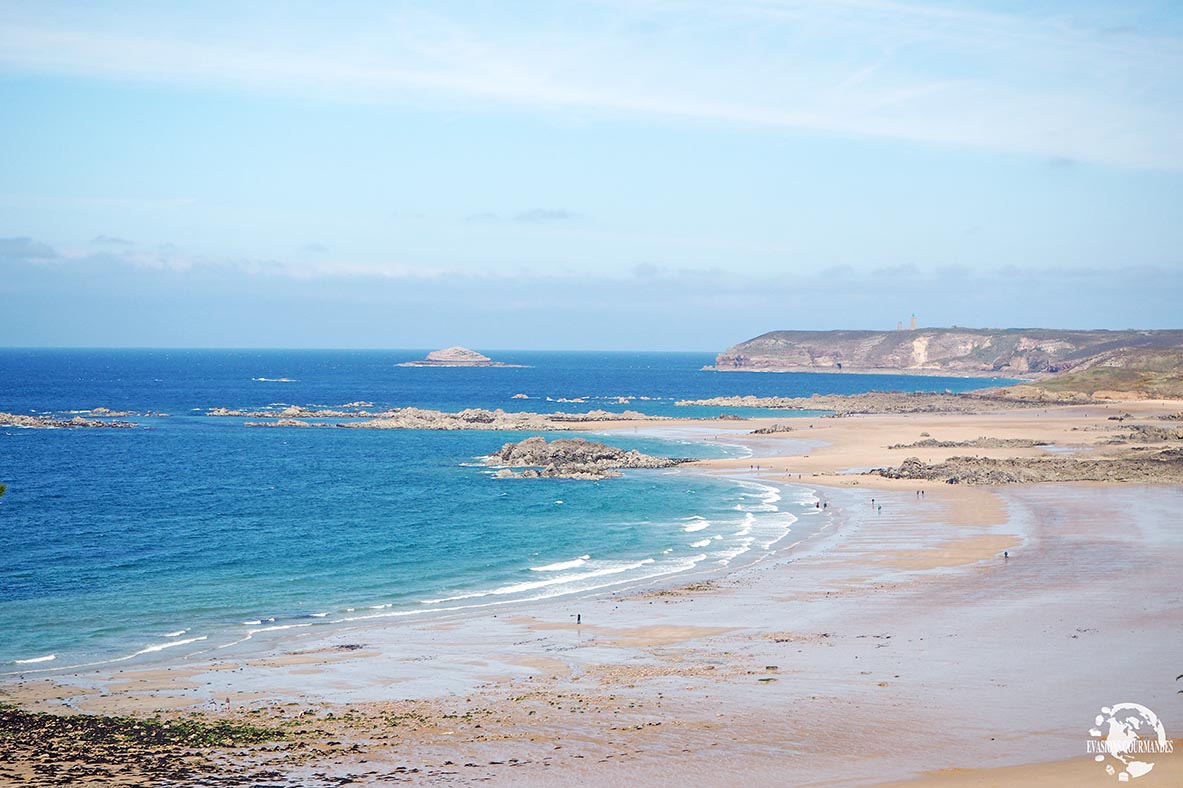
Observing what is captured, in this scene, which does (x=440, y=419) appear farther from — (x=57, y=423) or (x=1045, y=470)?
(x=1045, y=470)

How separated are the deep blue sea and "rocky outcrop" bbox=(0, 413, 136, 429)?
6371 mm

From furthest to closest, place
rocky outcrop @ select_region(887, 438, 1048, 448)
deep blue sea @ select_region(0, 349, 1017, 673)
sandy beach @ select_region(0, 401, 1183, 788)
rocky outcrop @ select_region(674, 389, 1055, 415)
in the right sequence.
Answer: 1. rocky outcrop @ select_region(674, 389, 1055, 415)
2. rocky outcrop @ select_region(887, 438, 1048, 448)
3. deep blue sea @ select_region(0, 349, 1017, 673)
4. sandy beach @ select_region(0, 401, 1183, 788)

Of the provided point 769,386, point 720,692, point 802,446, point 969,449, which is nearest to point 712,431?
point 802,446

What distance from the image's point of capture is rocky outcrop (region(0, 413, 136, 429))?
9469 cm

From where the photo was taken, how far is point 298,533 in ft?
146

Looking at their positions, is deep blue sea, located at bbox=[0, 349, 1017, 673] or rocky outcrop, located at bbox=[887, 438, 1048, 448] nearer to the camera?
deep blue sea, located at bbox=[0, 349, 1017, 673]

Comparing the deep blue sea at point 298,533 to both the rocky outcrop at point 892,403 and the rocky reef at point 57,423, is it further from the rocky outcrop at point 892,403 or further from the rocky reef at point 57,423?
the rocky outcrop at point 892,403

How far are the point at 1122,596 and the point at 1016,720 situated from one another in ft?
43.1

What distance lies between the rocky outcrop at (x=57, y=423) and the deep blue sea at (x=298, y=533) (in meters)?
6.37

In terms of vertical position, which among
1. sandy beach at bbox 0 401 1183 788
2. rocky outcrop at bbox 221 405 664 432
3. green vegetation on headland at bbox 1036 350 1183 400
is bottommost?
sandy beach at bbox 0 401 1183 788

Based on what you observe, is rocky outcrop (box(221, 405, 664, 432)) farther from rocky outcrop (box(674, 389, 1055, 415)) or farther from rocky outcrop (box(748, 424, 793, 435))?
rocky outcrop (box(674, 389, 1055, 415))

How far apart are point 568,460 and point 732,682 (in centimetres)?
4739

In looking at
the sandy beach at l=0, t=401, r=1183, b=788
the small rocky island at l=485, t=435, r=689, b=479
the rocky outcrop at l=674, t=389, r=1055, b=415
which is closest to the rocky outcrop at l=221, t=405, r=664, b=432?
the small rocky island at l=485, t=435, r=689, b=479

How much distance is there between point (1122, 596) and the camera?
1190 inches
